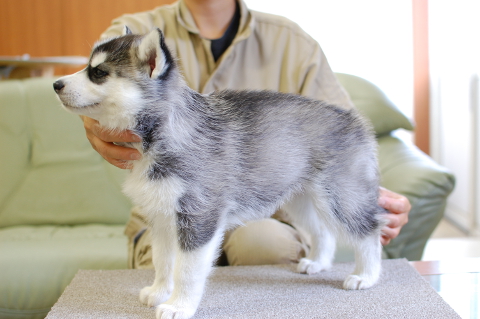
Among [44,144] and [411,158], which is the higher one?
[411,158]

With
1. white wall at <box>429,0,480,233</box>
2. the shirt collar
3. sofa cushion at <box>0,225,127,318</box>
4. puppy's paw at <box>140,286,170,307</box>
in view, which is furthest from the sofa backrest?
white wall at <box>429,0,480,233</box>

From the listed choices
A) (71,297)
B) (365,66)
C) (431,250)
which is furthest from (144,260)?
(365,66)

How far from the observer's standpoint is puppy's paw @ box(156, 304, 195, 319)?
3.19ft

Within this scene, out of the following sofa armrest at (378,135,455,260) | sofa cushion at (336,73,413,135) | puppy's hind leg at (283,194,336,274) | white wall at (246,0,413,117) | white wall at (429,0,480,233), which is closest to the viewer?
puppy's hind leg at (283,194,336,274)

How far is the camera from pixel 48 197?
85.1 inches

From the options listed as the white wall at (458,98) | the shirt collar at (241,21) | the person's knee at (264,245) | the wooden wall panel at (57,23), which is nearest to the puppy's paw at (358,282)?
the person's knee at (264,245)

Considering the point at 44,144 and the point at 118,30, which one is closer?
the point at 118,30

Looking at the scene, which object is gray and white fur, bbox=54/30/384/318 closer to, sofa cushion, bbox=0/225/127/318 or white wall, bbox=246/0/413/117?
sofa cushion, bbox=0/225/127/318

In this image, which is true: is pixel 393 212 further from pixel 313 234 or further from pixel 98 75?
pixel 98 75

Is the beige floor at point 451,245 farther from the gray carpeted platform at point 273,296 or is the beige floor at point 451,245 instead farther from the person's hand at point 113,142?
the person's hand at point 113,142

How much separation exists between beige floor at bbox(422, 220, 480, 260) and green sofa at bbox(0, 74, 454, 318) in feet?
3.13

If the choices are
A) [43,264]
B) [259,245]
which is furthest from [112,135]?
[43,264]

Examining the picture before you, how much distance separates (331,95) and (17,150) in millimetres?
1494

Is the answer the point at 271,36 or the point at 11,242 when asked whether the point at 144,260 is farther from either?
the point at 271,36
